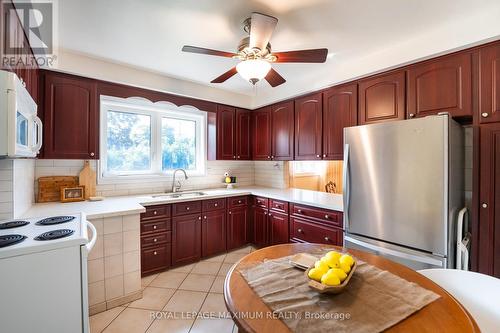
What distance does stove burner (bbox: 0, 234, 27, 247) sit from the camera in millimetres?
1138

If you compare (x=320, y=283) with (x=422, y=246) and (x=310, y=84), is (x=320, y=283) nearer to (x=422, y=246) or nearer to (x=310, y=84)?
(x=422, y=246)

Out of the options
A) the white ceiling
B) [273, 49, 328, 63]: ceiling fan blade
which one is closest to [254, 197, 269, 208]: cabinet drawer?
the white ceiling

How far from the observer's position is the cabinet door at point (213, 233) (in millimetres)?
2879

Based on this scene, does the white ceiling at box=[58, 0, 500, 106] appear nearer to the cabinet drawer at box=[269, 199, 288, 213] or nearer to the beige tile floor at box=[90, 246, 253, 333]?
the cabinet drawer at box=[269, 199, 288, 213]

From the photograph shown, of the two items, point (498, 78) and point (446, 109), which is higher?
point (498, 78)

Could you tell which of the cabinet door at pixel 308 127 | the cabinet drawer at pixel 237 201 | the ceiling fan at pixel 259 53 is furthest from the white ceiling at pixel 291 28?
the cabinet drawer at pixel 237 201

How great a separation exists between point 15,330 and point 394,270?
190 centimetres

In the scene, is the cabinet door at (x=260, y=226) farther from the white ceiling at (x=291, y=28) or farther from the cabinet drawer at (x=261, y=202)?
the white ceiling at (x=291, y=28)

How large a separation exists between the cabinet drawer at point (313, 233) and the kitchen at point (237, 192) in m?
0.02

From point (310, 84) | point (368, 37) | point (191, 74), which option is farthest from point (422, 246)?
point (191, 74)

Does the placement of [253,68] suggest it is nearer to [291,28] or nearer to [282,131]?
[291,28]

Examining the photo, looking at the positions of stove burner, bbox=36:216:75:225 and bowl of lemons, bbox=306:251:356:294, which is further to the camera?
stove burner, bbox=36:216:75:225

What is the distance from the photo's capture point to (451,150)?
1527 mm

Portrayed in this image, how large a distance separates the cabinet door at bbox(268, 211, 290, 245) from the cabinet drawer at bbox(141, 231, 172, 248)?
4.21 ft
